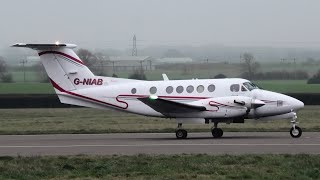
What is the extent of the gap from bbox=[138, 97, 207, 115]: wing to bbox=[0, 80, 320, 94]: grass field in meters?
35.5

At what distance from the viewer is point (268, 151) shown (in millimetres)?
20250

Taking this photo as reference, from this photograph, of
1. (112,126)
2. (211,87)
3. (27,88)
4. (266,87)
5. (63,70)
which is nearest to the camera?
(211,87)

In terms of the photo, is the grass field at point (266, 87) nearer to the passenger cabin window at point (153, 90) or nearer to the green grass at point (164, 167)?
the passenger cabin window at point (153, 90)

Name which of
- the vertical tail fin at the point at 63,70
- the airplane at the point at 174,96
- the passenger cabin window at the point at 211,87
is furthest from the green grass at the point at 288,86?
the passenger cabin window at the point at 211,87

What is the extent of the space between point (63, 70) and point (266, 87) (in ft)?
118

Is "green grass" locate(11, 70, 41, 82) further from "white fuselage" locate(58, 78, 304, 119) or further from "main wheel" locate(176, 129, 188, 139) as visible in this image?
"main wheel" locate(176, 129, 188, 139)

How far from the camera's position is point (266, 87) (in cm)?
6269

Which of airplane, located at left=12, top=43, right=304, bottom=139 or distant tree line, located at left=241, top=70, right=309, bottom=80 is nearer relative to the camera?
airplane, located at left=12, top=43, right=304, bottom=139

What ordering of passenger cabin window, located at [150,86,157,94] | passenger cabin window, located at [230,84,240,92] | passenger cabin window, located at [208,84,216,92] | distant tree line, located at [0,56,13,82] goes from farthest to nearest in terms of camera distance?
distant tree line, located at [0,56,13,82] < passenger cabin window, located at [150,86,157,94] < passenger cabin window, located at [208,84,216,92] < passenger cabin window, located at [230,84,240,92]

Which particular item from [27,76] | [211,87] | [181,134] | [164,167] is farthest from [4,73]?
[164,167]

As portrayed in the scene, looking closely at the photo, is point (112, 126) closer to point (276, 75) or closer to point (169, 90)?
point (169, 90)

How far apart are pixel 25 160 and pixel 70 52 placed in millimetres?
12425

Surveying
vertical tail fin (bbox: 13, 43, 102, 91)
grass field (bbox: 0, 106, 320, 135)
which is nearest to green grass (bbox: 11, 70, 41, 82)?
grass field (bbox: 0, 106, 320, 135)

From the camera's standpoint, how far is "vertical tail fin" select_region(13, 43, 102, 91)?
97.1ft
